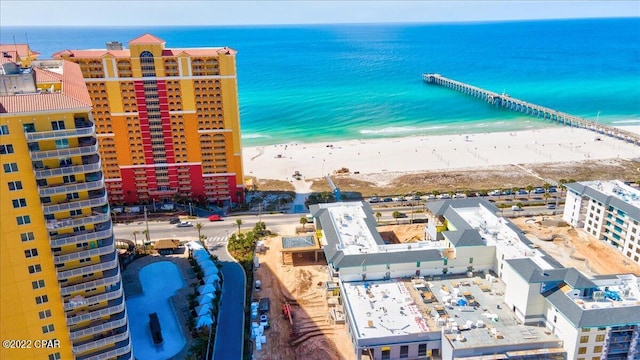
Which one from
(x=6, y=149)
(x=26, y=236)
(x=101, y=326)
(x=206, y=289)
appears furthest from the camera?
(x=206, y=289)

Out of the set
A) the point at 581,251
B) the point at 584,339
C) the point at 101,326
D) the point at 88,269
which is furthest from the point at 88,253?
the point at 581,251

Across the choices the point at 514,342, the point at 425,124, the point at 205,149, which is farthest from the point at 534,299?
the point at 425,124

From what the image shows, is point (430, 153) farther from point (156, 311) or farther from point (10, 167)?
point (10, 167)

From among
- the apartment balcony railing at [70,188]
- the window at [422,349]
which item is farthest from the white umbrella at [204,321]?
the window at [422,349]

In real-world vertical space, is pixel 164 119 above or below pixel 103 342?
above

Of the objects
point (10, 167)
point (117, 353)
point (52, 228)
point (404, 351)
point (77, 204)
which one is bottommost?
point (404, 351)

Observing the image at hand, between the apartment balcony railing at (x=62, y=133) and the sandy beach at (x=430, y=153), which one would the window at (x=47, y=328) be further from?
the sandy beach at (x=430, y=153)

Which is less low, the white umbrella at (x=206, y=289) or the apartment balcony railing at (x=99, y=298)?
the apartment balcony railing at (x=99, y=298)
